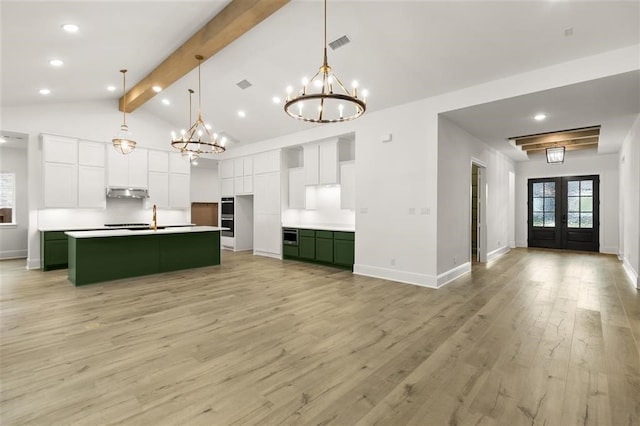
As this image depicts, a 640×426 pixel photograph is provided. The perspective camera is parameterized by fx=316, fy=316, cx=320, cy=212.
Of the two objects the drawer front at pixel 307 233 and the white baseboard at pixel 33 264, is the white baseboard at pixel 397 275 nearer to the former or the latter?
the drawer front at pixel 307 233

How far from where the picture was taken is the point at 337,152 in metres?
6.91

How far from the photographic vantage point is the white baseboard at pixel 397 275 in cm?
517

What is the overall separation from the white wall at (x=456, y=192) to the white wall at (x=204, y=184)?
294 inches

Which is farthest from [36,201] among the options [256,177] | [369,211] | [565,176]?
[565,176]

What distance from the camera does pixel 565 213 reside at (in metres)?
9.58

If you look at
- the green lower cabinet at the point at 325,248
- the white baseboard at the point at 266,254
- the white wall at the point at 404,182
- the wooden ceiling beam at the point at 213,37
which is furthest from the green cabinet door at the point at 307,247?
the wooden ceiling beam at the point at 213,37

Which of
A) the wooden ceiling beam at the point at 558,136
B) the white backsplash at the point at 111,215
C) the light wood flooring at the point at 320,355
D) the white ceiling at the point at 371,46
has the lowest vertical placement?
the light wood flooring at the point at 320,355

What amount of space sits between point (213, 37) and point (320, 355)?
4.23m

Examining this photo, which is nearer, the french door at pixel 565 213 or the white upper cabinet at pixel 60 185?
the white upper cabinet at pixel 60 185

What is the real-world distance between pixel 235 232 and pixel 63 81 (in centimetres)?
520

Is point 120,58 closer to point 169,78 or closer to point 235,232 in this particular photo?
point 169,78

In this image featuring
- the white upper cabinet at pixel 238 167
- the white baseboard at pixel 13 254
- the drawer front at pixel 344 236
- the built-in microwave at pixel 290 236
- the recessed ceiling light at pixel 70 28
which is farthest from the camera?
the white upper cabinet at pixel 238 167

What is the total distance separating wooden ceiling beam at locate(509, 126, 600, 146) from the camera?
6445mm

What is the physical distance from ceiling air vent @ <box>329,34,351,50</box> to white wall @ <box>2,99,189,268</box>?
6.18m
